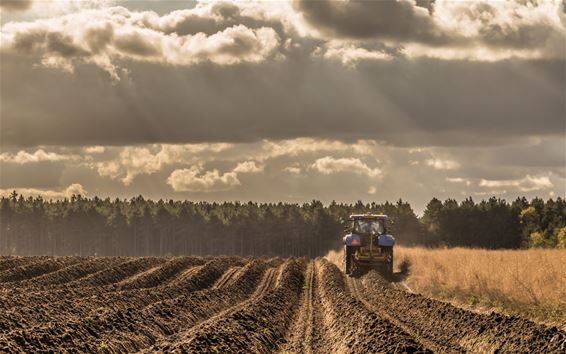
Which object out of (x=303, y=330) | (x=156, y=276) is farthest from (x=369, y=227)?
(x=303, y=330)

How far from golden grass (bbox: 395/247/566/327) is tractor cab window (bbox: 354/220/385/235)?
14.4 ft

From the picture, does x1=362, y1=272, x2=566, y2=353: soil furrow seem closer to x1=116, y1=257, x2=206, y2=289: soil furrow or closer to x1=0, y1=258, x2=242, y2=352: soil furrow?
x1=0, y1=258, x2=242, y2=352: soil furrow

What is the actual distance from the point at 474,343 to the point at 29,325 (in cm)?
1095

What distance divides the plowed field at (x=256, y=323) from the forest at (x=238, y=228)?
9854 centimetres

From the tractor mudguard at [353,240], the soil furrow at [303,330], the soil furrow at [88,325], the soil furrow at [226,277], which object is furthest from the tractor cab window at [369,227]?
the soil furrow at [88,325]

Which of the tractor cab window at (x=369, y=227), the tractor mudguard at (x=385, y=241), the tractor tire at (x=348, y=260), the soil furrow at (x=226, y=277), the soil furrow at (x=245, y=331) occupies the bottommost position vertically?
the soil furrow at (x=226, y=277)

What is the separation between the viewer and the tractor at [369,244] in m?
40.8

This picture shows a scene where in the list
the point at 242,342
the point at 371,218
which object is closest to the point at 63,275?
the point at 371,218

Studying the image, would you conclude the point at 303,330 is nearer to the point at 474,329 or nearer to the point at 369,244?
the point at 474,329

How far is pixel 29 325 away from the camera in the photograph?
66.1ft

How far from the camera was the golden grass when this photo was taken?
2161 cm

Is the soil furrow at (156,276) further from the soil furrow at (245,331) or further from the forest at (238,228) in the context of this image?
the forest at (238,228)

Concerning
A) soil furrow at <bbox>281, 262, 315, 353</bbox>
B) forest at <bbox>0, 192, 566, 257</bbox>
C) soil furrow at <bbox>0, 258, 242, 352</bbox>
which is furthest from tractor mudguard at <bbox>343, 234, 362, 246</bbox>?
forest at <bbox>0, 192, 566, 257</bbox>

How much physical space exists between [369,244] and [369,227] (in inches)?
37.0
